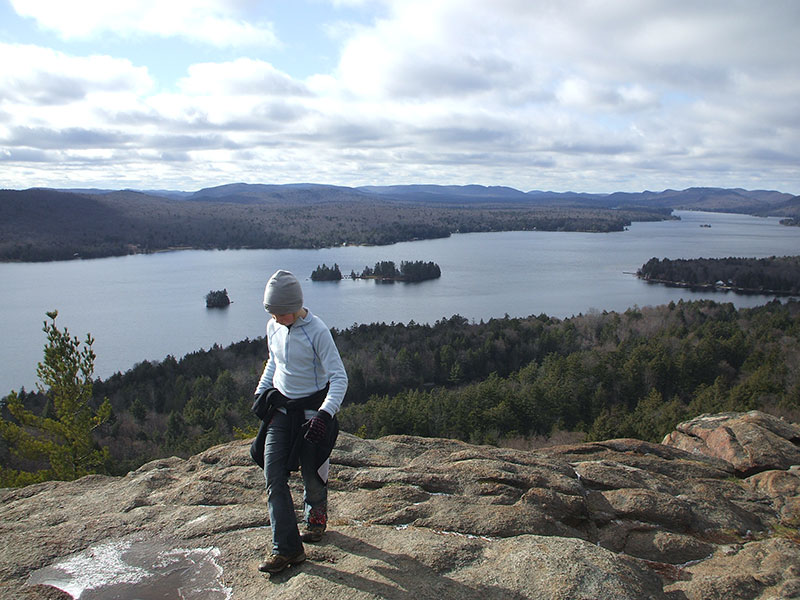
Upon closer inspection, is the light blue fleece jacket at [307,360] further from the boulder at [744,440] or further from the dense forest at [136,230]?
the dense forest at [136,230]

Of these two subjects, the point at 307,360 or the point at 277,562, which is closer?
the point at 277,562

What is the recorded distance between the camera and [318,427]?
Result: 4.17m

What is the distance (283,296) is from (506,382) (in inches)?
1324

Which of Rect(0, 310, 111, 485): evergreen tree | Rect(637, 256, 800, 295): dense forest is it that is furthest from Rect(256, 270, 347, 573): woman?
Rect(637, 256, 800, 295): dense forest

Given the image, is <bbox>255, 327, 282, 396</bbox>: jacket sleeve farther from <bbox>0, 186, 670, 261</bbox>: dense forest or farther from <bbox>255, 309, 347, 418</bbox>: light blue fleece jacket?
<bbox>0, 186, 670, 261</bbox>: dense forest

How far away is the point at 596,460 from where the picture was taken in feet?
23.8

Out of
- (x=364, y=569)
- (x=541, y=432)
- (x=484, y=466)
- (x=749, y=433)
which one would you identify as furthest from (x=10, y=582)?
(x=541, y=432)

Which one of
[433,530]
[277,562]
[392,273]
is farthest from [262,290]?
[277,562]

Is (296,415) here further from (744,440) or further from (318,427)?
(744,440)

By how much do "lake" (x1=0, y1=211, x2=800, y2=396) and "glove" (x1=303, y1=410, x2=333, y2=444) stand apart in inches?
2016

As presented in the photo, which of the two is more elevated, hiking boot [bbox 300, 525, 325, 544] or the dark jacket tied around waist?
the dark jacket tied around waist

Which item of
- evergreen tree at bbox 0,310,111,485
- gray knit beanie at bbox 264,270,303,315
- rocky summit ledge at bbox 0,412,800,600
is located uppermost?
gray knit beanie at bbox 264,270,303,315

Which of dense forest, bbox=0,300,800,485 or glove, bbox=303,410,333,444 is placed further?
dense forest, bbox=0,300,800,485

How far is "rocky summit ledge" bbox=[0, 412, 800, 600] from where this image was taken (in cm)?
395
